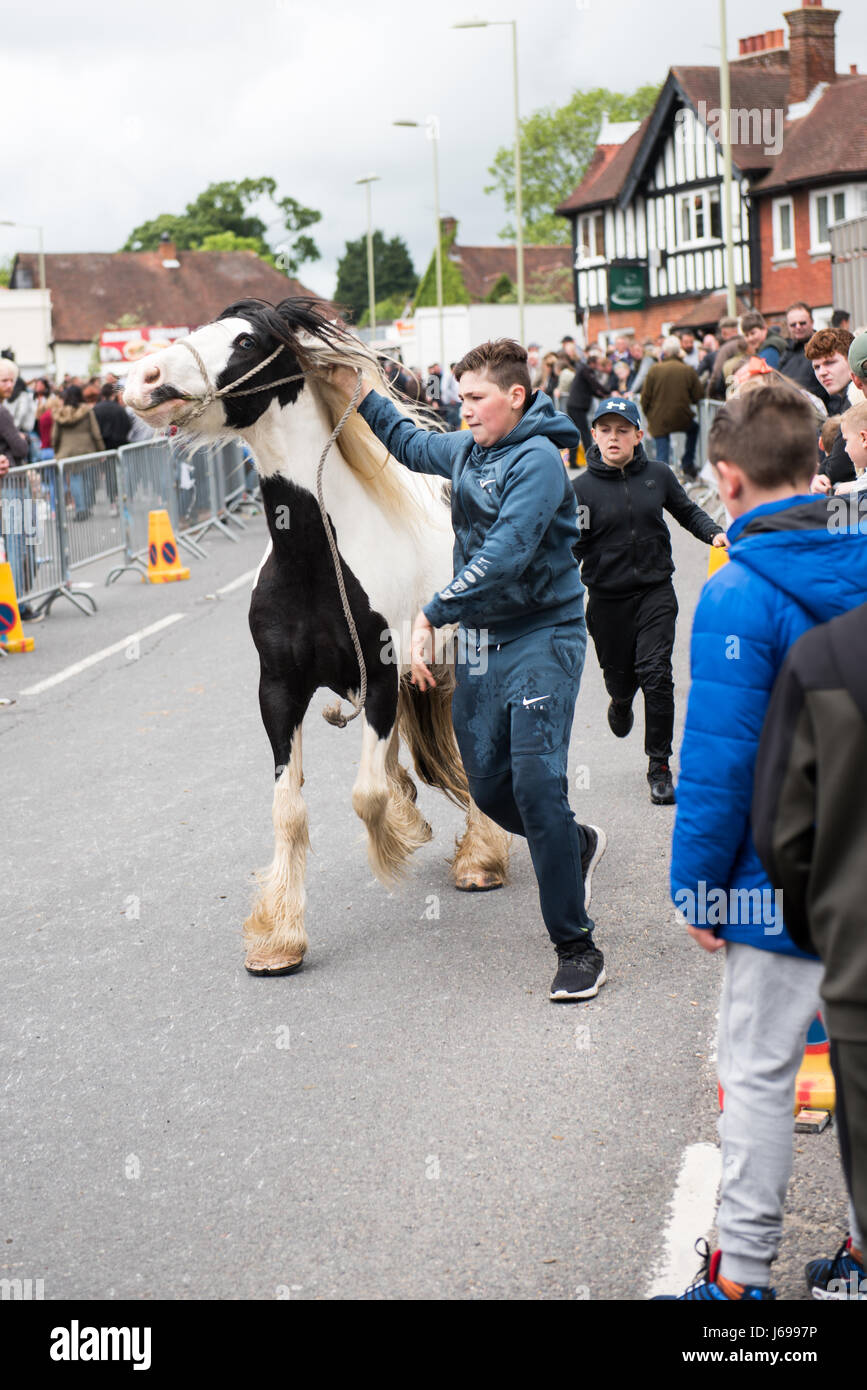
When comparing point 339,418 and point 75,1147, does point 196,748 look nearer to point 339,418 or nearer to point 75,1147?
point 339,418

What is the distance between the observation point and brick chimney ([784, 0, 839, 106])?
52.1 metres

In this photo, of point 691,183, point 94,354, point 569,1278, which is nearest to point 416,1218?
point 569,1278

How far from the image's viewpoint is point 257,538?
21.7 m

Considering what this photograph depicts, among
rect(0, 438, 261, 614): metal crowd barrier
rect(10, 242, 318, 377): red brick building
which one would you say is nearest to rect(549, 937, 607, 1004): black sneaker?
rect(0, 438, 261, 614): metal crowd barrier

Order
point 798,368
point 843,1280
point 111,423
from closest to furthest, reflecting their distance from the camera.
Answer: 1. point 843,1280
2. point 798,368
3. point 111,423

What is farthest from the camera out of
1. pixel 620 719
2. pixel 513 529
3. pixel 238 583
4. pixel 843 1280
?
pixel 238 583

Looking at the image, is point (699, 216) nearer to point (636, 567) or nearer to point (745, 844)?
point (636, 567)

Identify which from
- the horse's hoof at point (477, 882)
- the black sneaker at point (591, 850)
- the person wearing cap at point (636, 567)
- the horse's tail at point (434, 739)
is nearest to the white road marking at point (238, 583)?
the person wearing cap at point (636, 567)

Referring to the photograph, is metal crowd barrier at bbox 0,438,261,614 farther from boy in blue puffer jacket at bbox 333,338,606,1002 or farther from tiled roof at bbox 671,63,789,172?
tiled roof at bbox 671,63,789,172

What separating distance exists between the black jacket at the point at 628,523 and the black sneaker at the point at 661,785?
33.9 inches

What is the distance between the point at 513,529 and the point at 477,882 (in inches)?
74.4

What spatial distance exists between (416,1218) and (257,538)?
18454 mm

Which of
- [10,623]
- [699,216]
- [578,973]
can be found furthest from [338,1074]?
[699,216]

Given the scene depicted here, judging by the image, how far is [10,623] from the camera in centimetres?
1312
